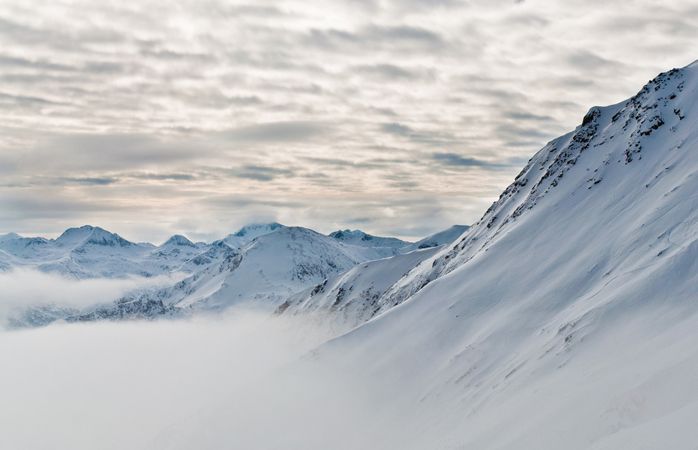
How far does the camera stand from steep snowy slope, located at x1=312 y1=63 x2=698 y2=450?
3228 centimetres

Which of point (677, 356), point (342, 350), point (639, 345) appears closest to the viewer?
point (677, 356)

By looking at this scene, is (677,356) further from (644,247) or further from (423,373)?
(423,373)

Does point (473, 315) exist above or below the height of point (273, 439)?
above

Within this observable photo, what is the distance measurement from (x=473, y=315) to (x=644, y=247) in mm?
Result: 21915

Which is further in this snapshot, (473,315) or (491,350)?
(473,315)

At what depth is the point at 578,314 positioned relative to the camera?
5172cm

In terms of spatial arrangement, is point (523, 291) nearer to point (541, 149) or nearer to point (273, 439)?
point (273, 439)

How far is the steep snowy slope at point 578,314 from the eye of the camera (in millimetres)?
32281

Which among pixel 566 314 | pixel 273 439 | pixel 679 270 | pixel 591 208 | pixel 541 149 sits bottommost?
pixel 273 439

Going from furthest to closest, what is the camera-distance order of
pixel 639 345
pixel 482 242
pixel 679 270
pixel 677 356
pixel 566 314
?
1. pixel 482 242
2. pixel 566 314
3. pixel 679 270
4. pixel 639 345
5. pixel 677 356

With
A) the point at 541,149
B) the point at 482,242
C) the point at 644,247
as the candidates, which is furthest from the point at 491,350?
the point at 541,149

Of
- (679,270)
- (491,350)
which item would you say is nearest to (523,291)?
(491,350)

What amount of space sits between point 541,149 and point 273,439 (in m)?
86.0

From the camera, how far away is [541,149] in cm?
12250
